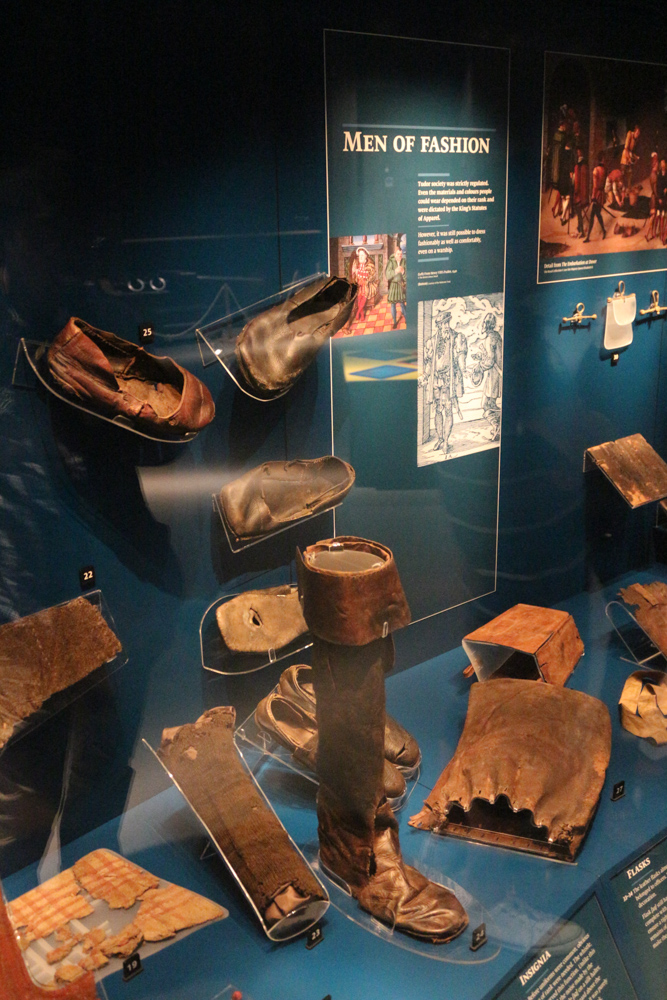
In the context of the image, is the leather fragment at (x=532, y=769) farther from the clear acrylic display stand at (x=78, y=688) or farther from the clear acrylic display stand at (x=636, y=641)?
the clear acrylic display stand at (x=78, y=688)

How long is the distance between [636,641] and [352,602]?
2.58m

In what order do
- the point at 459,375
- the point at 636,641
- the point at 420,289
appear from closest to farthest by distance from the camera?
the point at 420,289 → the point at 459,375 → the point at 636,641

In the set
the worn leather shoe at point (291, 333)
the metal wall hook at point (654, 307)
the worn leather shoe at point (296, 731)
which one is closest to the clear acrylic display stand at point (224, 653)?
the worn leather shoe at point (296, 731)

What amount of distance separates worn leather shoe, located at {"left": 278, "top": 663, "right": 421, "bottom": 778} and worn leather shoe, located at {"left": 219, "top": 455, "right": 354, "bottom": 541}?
641mm

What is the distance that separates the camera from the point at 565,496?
523cm

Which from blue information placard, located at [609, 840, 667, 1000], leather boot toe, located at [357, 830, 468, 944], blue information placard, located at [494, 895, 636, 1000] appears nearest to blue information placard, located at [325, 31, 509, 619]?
leather boot toe, located at [357, 830, 468, 944]

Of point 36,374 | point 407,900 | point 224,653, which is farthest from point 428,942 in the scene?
point 36,374

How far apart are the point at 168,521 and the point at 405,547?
1.38 meters

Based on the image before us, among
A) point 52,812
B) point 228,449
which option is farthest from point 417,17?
point 52,812

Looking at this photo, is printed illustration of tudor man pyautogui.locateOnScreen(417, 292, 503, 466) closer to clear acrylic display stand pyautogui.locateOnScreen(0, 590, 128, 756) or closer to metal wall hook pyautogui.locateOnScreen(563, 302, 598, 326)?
metal wall hook pyautogui.locateOnScreen(563, 302, 598, 326)

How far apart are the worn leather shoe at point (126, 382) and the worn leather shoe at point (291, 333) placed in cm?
29

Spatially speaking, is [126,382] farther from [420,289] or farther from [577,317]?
[577,317]

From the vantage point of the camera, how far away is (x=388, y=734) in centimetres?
374

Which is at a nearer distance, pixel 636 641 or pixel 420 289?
pixel 420 289
